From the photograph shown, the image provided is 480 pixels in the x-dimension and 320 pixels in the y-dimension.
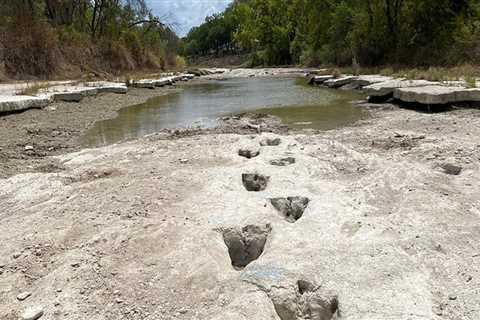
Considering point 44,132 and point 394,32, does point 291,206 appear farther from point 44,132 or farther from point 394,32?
point 394,32

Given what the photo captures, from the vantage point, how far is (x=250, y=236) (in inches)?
133

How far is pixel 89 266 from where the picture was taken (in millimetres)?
2992

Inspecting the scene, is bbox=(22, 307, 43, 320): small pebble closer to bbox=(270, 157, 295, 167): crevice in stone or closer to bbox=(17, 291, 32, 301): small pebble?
bbox=(17, 291, 32, 301): small pebble

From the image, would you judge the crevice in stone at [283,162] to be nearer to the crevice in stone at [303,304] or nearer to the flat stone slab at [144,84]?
the crevice in stone at [303,304]

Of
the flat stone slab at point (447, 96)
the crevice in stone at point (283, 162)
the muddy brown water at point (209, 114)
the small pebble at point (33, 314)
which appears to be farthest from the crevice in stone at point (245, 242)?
the flat stone slab at point (447, 96)

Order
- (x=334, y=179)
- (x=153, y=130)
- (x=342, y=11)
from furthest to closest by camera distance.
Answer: (x=342, y=11), (x=153, y=130), (x=334, y=179)

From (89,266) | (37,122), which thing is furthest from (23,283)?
(37,122)

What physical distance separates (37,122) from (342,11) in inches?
819

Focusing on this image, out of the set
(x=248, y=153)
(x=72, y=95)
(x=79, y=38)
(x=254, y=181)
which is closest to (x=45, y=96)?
(x=72, y=95)

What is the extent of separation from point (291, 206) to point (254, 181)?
29.8 inches

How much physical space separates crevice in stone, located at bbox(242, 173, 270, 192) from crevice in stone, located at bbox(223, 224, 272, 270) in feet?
3.44

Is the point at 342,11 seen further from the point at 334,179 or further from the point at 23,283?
the point at 23,283

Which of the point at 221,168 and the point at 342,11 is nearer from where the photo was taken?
the point at 221,168

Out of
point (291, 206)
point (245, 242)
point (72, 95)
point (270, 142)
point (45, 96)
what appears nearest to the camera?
point (245, 242)
